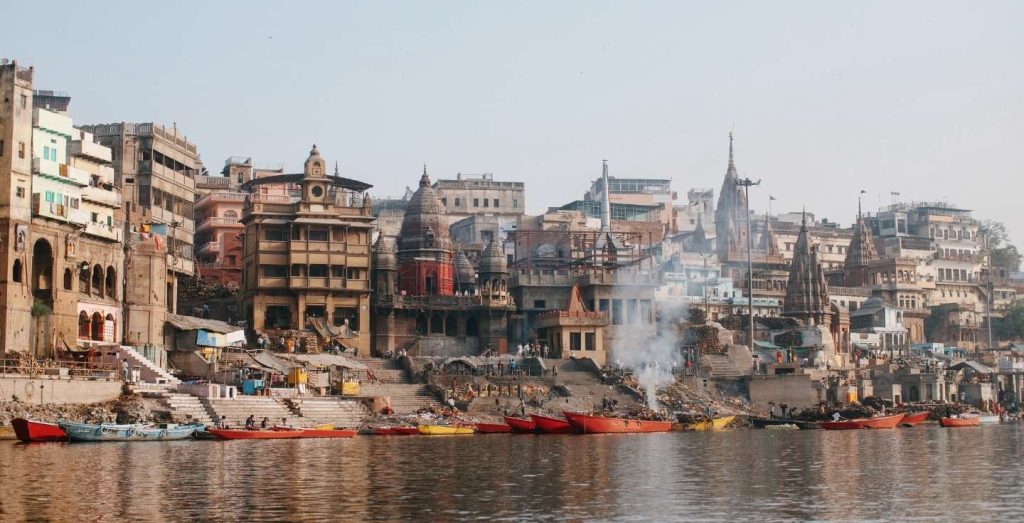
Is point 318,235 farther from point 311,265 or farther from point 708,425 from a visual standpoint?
point 708,425

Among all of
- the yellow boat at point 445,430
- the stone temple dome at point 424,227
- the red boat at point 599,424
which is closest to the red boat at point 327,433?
the yellow boat at point 445,430

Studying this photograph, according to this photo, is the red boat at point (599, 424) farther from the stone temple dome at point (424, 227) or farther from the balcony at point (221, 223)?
the balcony at point (221, 223)

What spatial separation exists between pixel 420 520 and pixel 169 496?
281 inches

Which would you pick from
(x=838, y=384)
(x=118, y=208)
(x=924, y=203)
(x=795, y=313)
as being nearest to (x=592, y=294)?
(x=838, y=384)

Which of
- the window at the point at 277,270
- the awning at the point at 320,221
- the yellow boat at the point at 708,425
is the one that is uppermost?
the awning at the point at 320,221

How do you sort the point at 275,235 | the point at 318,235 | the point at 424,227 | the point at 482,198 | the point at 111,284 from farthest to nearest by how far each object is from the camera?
the point at 482,198 < the point at 424,227 < the point at 318,235 < the point at 275,235 < the point at 111,284

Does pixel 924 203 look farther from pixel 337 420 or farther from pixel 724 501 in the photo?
pixel 724 501

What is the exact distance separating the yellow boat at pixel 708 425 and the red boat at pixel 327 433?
1947cm

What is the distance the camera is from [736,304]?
11544cm

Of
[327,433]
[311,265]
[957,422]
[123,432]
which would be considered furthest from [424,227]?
[123,432]

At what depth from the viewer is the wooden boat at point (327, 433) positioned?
195 feet

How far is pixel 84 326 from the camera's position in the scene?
217 feet

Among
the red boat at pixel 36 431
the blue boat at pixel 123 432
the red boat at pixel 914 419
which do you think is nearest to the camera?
the red boat at pixel 36 431

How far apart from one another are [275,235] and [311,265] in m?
2.73
